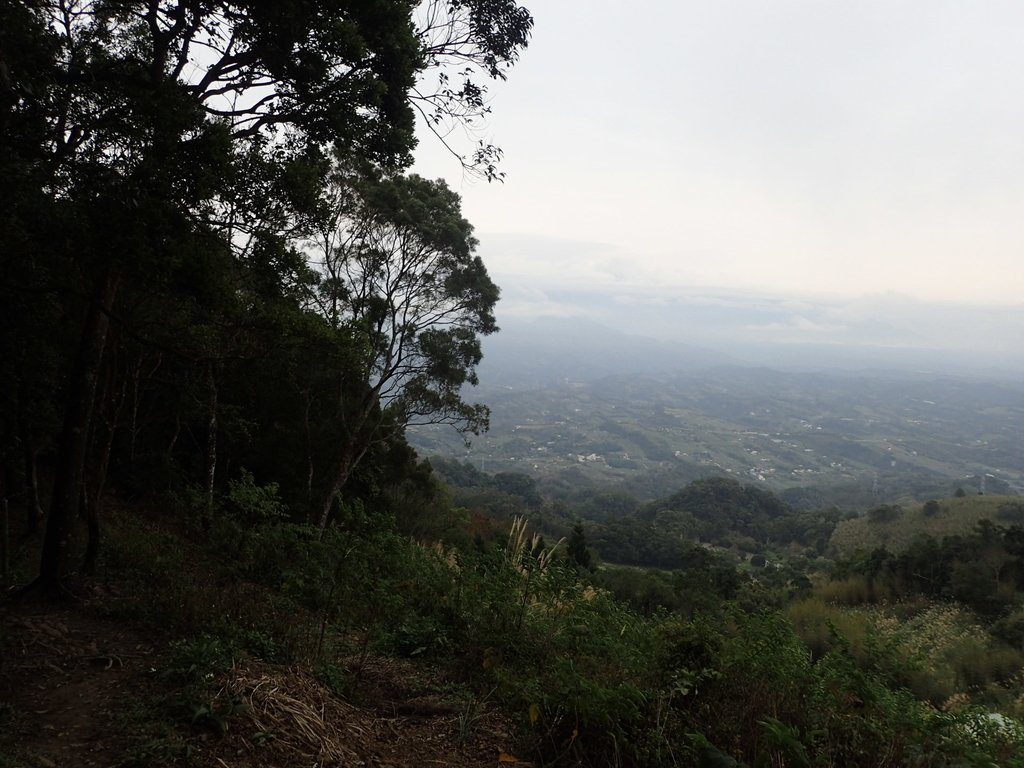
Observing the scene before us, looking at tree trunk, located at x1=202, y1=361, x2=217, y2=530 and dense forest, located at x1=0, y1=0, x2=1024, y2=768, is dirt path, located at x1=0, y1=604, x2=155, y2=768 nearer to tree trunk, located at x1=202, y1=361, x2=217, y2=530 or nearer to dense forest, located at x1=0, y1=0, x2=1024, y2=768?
dense forest, located at x1=0, y1=0, x2=1024, y2=768

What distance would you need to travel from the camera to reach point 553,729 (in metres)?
2.89

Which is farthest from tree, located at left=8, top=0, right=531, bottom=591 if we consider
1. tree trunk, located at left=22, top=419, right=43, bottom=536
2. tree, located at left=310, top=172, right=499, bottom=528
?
tree, located at left=310, top=172, right=499, bottom=528

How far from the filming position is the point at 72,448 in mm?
4000

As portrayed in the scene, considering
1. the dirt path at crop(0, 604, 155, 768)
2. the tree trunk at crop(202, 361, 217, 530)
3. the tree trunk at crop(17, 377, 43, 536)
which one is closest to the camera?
the dirt path at crop(0, 604, 155, 768)

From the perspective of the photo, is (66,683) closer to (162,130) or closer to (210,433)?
(162,130)

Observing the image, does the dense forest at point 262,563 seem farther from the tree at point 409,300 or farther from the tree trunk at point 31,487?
the tree at point 409,300

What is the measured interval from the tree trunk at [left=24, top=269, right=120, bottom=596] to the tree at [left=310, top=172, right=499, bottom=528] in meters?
6.07

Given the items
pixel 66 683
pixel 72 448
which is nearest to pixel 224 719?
pixel 66 683

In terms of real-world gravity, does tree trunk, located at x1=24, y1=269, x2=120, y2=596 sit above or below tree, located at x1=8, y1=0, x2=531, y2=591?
below

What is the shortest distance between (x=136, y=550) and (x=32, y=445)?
1.84 m

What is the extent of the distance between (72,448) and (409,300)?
7827 mm

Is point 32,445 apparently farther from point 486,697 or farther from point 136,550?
point 486,697

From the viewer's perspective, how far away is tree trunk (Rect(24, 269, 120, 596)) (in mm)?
3973

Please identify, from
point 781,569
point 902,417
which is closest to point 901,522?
point 781,569
